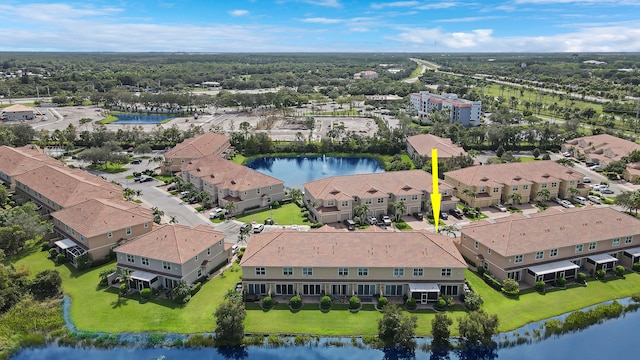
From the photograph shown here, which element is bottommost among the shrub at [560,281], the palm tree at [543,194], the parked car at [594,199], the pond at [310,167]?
the shrub at [560,281]

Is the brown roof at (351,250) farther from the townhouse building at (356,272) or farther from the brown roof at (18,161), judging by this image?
the brown roof at (18,161)

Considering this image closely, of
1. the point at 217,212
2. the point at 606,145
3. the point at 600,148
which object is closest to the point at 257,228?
the point at 217,212

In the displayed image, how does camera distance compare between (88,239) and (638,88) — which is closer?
(88,239)

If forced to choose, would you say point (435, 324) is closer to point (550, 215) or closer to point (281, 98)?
point (550, 215)

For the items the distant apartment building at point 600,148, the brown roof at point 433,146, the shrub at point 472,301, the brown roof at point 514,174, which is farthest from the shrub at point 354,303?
the distant apartment building at point 600,148

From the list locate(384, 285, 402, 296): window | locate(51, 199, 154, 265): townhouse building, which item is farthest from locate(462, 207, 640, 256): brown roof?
locate(51, 199, 154, 265): townhouse building

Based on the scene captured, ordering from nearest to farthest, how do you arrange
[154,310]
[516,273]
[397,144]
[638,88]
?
[154,310] → [516,273] → [397,144] → [638,88]

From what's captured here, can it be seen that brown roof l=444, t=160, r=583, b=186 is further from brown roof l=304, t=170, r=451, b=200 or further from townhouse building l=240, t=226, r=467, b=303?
townhouse building l=240, t=226, r=467, b=303

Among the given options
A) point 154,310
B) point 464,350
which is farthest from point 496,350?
point 154,310
